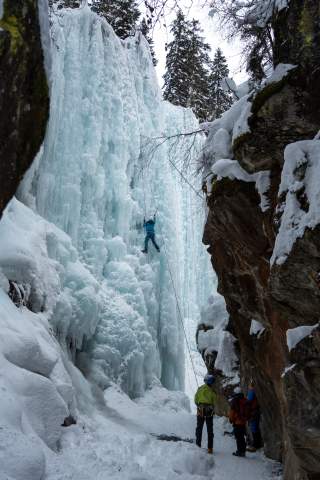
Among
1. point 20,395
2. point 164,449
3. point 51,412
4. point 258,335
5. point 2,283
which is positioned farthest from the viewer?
point 2,283

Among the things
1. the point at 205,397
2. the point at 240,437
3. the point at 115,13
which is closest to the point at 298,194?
the point at 205,397

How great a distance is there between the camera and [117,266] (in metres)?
12.3

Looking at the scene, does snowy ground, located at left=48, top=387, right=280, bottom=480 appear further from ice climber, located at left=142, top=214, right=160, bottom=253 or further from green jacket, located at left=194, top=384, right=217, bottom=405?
ice climber, located at left=142, top=214, right=160, bottom=253

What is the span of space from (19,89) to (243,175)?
3.87 metres

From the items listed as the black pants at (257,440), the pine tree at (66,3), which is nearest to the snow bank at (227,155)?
the black pants at (257,440)

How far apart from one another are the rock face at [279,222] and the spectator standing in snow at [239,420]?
0.87 metres

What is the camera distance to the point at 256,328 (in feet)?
23.2

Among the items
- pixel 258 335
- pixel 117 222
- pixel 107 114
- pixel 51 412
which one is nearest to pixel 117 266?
pixel 117 222

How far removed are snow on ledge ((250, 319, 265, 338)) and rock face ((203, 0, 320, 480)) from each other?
24.5 inches

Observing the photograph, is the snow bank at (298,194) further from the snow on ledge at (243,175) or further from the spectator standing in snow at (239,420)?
the spectator standing in snow at (239,420)

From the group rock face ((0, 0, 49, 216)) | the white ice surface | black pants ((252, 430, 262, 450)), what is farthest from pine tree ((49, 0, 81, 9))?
rock face ((0, 0, 49, 216))

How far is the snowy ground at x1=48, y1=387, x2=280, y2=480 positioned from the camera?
4824 mm

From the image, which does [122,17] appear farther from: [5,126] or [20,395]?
[5,126]

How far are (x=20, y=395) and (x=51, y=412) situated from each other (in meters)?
0.57
